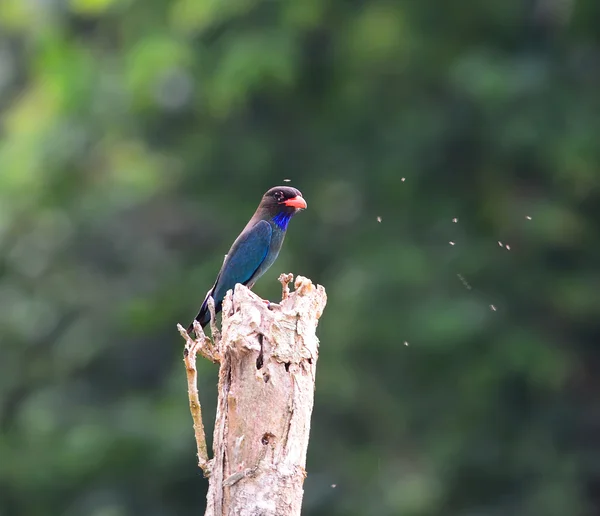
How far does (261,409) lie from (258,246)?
7.90 feet

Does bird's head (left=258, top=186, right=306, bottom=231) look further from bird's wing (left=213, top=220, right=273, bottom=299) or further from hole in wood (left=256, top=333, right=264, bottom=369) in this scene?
hole in wood (left=256, top=333, right=264, bottom=369)

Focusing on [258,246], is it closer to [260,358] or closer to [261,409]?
[260,358]

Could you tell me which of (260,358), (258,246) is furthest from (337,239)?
(260,358)

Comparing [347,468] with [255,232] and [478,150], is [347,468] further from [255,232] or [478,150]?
[255,232]

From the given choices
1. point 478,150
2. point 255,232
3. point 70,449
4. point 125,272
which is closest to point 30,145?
point 125,272

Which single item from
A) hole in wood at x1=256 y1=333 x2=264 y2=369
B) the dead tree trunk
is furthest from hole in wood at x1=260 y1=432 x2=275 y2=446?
hole in wood at x1=256 y1=333 x2=264 y2=369

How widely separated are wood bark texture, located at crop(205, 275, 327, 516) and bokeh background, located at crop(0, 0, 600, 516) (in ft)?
25.8

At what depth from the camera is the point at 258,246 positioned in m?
7.02

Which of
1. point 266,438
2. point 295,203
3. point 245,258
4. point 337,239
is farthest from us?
point 337,239

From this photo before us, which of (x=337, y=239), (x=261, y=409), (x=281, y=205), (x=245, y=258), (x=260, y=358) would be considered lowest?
(x=337, y=239)

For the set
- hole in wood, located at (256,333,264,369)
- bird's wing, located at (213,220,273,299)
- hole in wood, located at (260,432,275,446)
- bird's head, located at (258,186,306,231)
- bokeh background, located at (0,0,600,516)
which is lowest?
bokeh background, located at (0,0,600,516)

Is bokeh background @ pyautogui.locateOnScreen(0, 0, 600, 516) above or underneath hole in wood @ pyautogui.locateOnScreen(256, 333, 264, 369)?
underneath

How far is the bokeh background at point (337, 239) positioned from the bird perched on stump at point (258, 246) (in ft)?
18.3

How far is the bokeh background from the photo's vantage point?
12.9 m
